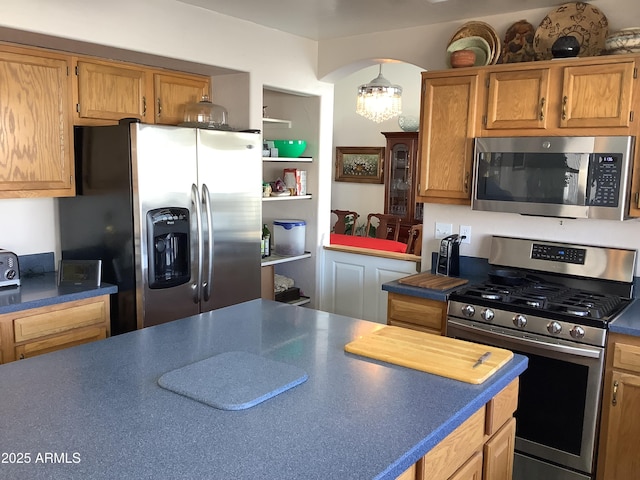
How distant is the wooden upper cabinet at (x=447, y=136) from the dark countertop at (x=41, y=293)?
1854 millimetres

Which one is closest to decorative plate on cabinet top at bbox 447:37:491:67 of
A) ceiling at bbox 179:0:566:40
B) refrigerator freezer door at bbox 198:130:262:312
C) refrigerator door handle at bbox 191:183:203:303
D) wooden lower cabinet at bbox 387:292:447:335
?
ceiling at bbox 179:0:566:40

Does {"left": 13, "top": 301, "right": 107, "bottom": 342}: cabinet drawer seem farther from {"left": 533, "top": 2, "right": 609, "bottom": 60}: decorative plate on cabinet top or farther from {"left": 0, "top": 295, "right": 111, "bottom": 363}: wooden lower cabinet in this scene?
{"left": 533, "top": 2, "right": 609, "bottom": 60}: decorative plate on cabinet top

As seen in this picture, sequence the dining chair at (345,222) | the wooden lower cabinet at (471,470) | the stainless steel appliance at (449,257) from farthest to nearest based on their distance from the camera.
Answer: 1. the dining chair at (345,222)
2. the stainless steel appliance at (449,257)
3. the wooden lower cabinet at (471,470)

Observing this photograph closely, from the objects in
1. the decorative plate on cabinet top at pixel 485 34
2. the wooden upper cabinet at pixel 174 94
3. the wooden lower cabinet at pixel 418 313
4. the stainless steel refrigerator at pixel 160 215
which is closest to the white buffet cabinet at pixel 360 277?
the wooden lower cabinet at pixel 418 313

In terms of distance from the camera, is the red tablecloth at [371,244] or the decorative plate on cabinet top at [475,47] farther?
the red tablecloth at [371,244]

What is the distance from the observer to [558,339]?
101 inches

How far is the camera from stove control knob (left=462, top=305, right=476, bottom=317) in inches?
111

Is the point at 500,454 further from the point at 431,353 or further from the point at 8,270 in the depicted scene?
the point at 8,270

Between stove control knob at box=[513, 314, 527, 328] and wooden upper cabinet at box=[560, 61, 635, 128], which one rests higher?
wooden upper cabinet at box=[560, 61, 635, 128]

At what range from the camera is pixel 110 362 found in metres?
1.73

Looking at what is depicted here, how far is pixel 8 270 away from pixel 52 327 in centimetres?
38

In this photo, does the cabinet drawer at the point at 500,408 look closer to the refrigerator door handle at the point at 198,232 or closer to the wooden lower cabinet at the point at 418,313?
the wooden lower cabinet at the point at 418,313

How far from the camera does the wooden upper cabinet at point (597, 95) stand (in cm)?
265

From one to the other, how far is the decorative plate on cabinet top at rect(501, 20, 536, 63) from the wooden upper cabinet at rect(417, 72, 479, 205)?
32 cm
